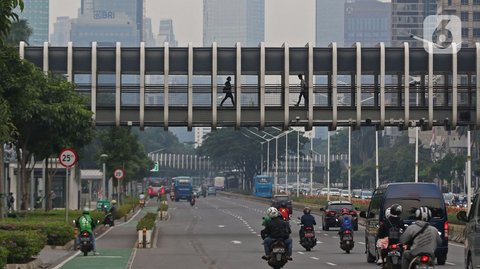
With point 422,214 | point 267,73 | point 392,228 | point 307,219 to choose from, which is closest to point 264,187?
point 267,73

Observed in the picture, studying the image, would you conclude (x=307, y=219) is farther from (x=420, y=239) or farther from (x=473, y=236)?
(x=420, y=239)

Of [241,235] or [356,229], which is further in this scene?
[356,229]

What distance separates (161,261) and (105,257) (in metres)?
3.09

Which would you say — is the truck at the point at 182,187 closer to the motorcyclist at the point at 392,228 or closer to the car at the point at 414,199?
the car at the point at 414,199

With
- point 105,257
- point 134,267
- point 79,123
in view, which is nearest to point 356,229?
point 79,123

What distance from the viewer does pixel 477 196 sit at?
28500 millimetres

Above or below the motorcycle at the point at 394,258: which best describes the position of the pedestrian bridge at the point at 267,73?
above

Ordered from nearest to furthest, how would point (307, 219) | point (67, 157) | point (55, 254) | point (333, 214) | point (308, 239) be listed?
1. point (55, 254)
2. point (67, 157)
3. point (307, 219)
4. point (308, 239)
5. point (333, 214)

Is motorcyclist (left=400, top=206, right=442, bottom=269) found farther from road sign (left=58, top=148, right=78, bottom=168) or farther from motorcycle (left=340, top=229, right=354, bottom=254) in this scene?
road sign (left=58, top=148, right=78, bottom=168)

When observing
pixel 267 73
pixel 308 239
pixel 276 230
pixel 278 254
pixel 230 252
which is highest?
pixel 267 73

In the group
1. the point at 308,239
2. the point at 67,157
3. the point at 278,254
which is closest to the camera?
the point at 278,254

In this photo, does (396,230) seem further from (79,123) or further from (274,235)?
(79,123)

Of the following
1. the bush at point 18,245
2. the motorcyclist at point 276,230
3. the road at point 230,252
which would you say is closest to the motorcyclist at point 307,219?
the road at point 230,252

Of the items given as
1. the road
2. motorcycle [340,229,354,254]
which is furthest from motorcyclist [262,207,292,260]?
motorcycle [340,229,354,254]
